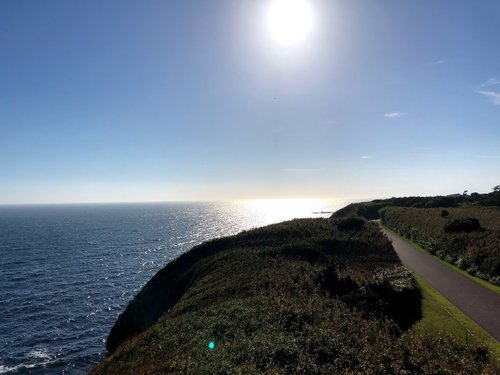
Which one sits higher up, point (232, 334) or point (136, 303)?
point (232, 334)

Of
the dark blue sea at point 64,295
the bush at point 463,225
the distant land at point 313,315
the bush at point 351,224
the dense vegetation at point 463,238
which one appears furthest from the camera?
the bush at point 351,224

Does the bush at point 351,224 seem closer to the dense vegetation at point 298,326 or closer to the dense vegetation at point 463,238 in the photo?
the dense vegetation at point 463,238

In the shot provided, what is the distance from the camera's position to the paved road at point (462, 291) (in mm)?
16312

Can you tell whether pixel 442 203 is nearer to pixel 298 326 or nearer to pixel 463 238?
pixel 463 238

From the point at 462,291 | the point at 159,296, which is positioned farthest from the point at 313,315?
the point at 159,296

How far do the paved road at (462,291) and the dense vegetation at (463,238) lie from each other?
1.24 m

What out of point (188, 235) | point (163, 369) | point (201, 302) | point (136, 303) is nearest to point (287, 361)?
Result: point (163, 369)

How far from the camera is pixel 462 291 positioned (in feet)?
67.1

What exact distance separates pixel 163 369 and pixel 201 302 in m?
9.42

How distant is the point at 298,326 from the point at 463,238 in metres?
20.6

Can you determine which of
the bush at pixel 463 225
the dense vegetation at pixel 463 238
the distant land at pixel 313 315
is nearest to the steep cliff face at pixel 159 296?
the distant land at pixel 313 315

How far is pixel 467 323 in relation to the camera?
15.7 meters

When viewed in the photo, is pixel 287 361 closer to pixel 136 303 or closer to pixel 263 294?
pixel 263 294

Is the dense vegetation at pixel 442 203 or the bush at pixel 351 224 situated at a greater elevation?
the dense vegetation at pixel 442 203
